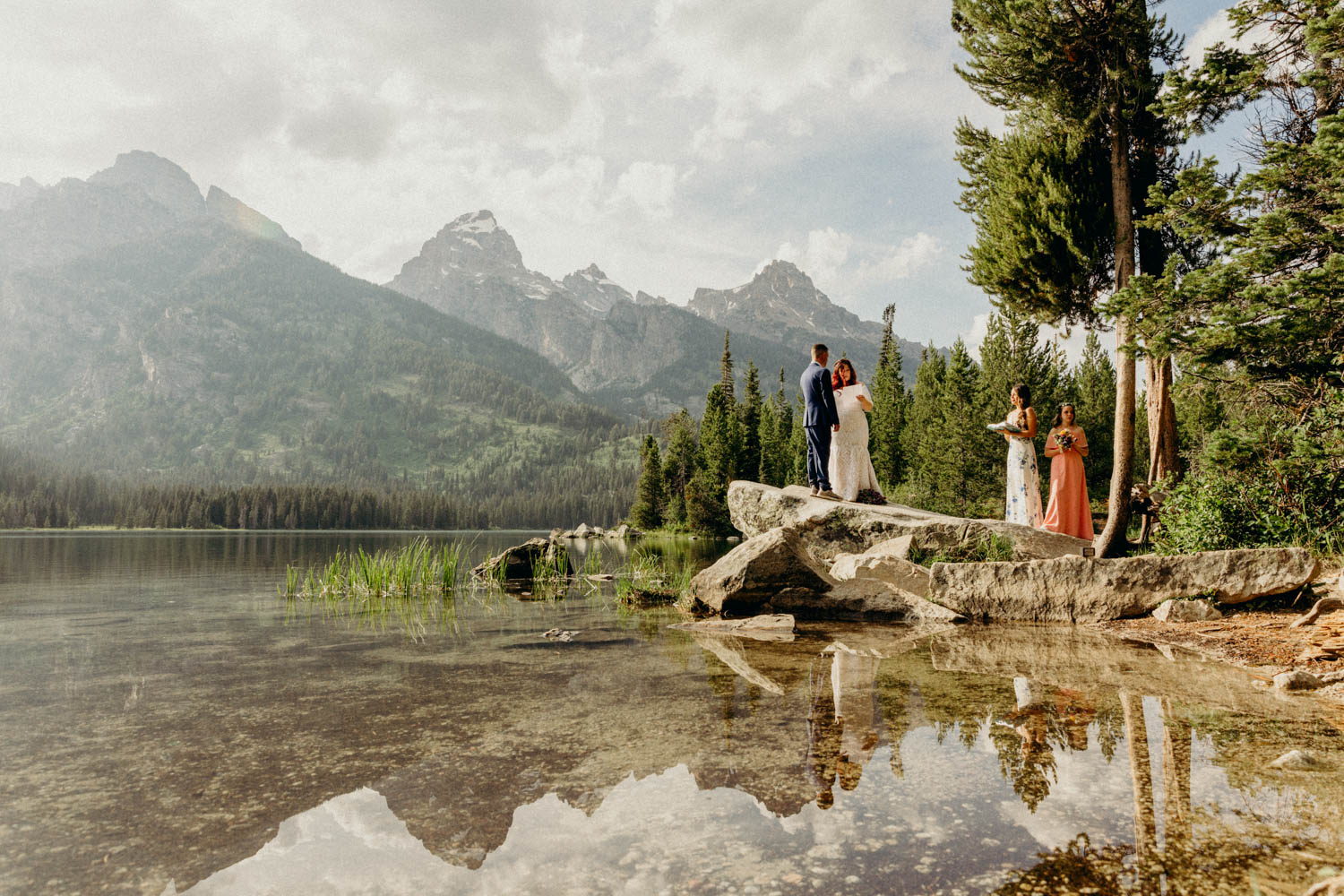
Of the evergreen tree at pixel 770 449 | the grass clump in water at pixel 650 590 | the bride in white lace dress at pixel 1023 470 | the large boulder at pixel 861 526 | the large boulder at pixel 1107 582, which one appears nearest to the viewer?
the large boulder at pixel 1107 582

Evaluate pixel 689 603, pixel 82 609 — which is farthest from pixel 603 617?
pixel 82 609

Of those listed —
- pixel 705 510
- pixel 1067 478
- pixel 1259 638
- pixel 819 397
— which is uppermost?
pixel 819 397

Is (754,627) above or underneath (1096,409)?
underneath

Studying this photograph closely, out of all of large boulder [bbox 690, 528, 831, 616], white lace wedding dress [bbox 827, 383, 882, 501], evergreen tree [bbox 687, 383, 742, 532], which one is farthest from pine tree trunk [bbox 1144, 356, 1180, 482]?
evergreen tree [bbox 687, 383, 742, 532]

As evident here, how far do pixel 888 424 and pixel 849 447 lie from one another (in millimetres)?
43416

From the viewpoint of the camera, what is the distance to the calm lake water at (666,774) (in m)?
2.93

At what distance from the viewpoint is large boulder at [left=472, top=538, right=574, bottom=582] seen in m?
18.0

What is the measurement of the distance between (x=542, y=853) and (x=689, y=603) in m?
8.84

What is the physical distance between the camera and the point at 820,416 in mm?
15070

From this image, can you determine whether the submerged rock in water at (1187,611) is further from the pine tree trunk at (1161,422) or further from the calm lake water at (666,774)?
the pine tree trunk at (1161,422)

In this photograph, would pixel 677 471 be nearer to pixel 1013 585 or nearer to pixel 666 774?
pixel 1013 585

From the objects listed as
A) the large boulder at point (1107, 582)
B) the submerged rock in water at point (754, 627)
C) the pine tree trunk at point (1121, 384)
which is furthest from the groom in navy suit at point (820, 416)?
the submerged rock in water at point (754, 627)

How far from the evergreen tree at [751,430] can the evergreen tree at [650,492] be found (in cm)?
1101

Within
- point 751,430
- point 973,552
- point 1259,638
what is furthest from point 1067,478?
point 751,430
